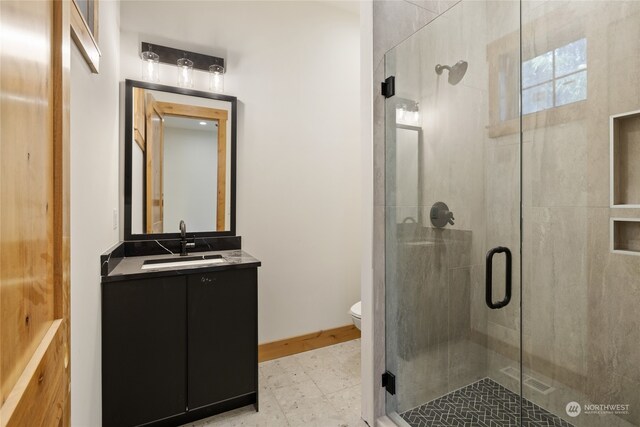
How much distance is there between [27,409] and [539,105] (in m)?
2.21

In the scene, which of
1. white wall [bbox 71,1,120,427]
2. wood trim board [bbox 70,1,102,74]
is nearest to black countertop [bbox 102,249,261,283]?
white wall [bbox 71,1,120,427]

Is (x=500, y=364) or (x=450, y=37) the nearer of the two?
(x=450, y=37)

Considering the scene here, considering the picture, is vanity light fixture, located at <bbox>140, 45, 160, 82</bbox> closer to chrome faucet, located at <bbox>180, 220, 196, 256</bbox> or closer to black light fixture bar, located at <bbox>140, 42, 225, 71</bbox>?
black light fixture bar, located at <bbox>140, 42, 225, 71</bbox>

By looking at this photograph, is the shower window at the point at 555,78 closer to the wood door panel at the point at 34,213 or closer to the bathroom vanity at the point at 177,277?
the bathroom vanity at the point at 177,277

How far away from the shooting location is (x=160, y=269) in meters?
1.77

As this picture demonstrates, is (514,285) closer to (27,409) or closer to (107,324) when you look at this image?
(27,409)

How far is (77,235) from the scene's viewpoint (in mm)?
1178

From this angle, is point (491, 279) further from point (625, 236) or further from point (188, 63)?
point (188, 63)

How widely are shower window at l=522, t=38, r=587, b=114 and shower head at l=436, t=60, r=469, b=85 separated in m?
0.34

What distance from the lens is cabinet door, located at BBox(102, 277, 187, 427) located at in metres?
1.62

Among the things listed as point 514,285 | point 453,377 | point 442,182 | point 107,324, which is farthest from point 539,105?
point 107,324

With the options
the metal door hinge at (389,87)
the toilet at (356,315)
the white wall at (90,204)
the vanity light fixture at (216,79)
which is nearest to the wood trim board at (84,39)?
the white wall at (90,204)

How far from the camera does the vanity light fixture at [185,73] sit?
230 cm

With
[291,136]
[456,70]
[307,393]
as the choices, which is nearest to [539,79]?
[456,70]
